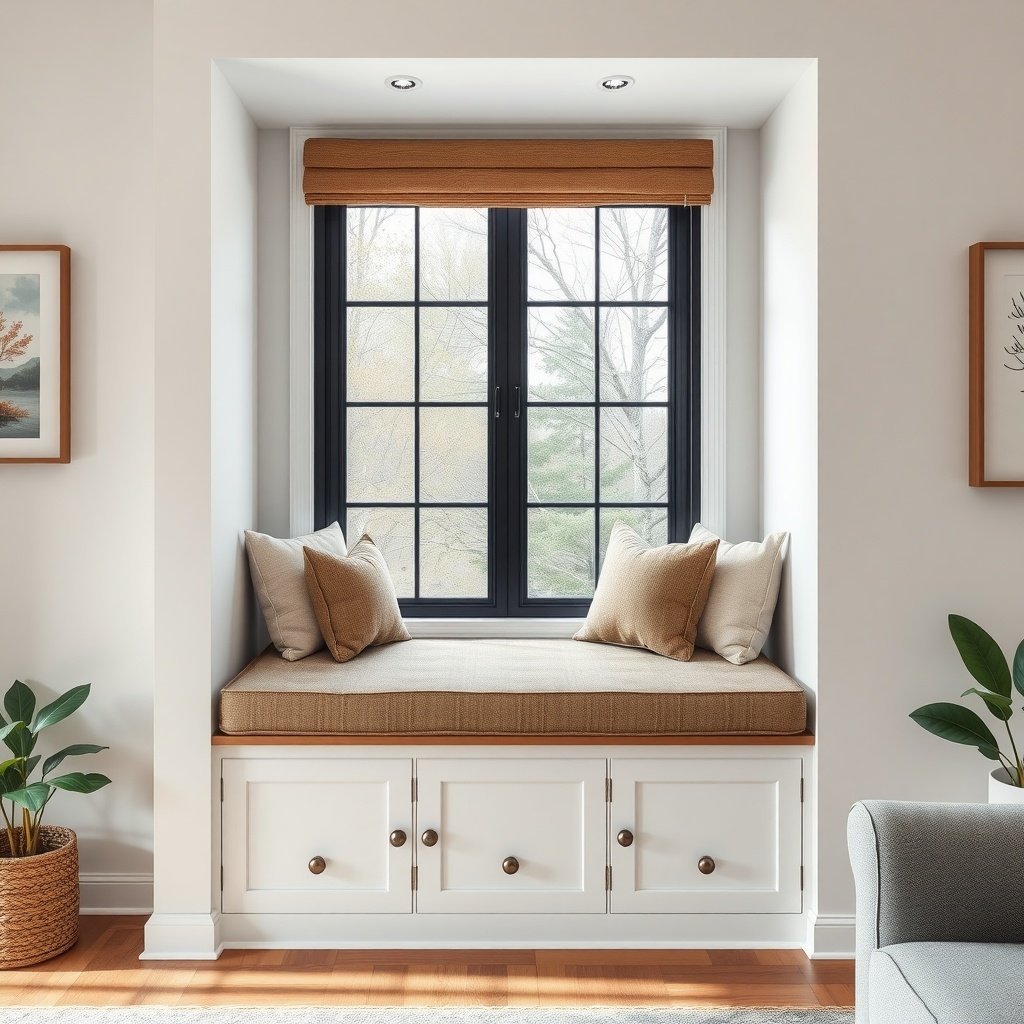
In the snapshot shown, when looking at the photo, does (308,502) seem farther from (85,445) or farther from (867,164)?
(867,164)

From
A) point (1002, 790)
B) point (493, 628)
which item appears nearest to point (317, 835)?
point (493, 628)

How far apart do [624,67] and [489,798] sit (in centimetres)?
199

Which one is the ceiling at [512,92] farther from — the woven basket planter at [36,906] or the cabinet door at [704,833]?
the woven basket planter at [36,906]

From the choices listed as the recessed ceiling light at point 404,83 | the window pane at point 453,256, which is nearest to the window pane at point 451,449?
the window pane at point 453,256

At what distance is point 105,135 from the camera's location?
9.14 feet

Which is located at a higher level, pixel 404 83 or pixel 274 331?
pixel 404 83

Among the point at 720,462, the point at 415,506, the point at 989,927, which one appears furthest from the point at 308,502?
the point at 989,927

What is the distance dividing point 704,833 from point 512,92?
2.13 metres

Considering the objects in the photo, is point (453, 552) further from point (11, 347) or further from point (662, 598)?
point (11, 347)

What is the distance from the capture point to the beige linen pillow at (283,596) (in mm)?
2719

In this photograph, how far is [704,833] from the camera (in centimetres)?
252

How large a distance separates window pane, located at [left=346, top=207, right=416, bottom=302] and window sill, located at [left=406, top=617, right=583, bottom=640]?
1.08 meters

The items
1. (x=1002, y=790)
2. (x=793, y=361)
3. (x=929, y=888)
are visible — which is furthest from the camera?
(x=793, y=361)

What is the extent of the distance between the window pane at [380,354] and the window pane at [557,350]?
15.8 inches
